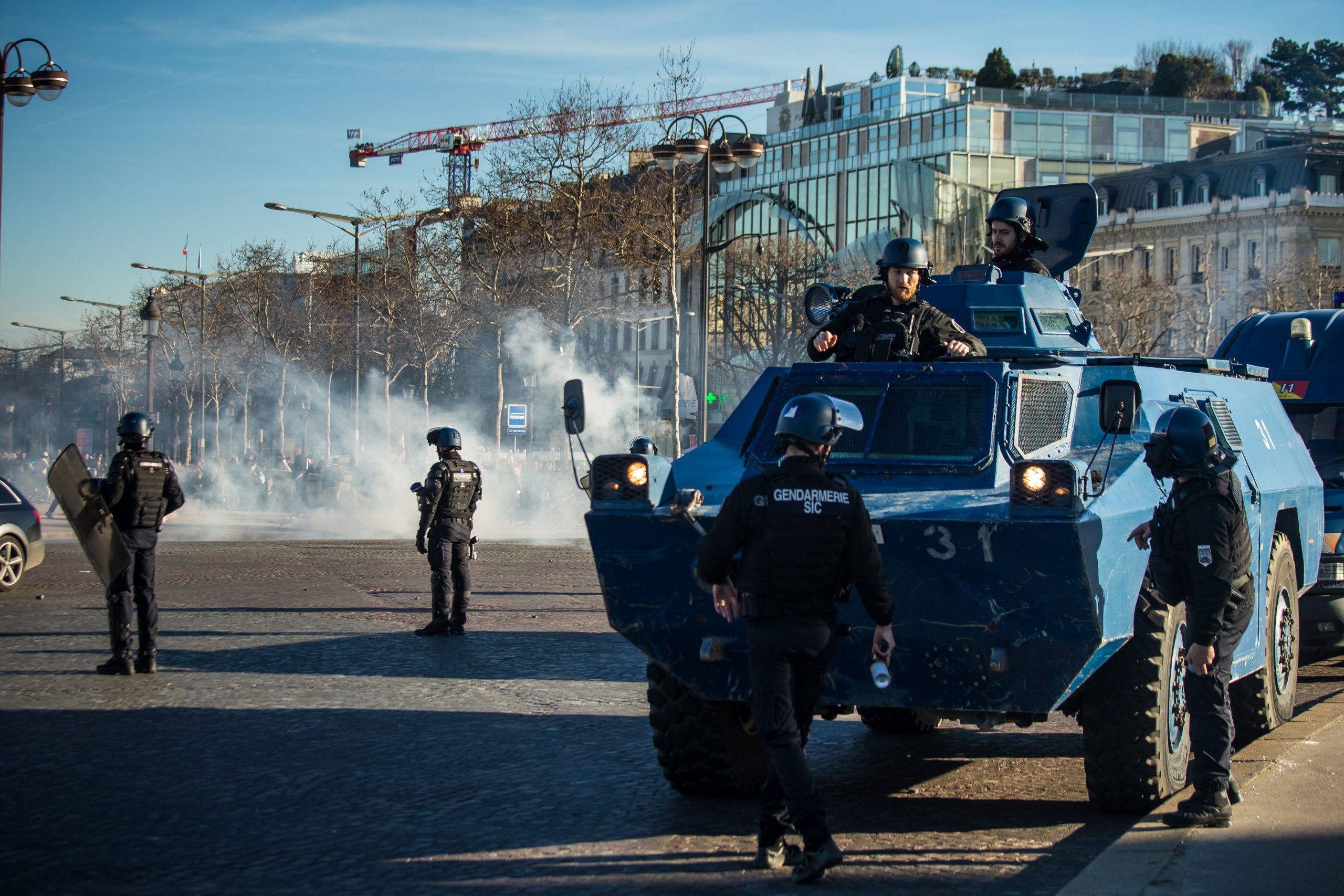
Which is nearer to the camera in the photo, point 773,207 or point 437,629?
point 437,629

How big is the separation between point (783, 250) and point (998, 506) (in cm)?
5707

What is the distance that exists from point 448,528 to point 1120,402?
25.5 ft

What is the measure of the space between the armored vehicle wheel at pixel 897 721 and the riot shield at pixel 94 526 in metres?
5.36

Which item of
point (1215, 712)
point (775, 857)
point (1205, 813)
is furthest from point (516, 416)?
point (775, 857)

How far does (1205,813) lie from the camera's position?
20.6ft

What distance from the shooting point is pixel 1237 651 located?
24.7 ft

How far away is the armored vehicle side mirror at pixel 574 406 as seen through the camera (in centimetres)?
796

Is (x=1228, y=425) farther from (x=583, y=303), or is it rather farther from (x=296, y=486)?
(x=296, y=486)

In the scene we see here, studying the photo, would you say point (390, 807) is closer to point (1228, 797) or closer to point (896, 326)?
point (896, 326)

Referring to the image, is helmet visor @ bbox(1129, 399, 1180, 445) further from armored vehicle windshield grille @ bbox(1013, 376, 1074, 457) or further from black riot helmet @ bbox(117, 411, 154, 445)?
black riot helmet @ bbox(117, 411, 154, 445)

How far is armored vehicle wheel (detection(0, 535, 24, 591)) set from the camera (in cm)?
1731

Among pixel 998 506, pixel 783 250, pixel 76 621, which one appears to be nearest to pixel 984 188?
pixel 783 250

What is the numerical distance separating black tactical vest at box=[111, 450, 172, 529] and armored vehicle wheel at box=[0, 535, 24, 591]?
7.34 m

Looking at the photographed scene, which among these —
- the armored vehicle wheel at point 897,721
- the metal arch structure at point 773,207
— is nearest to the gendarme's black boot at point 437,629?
the armored vehicle wheel at point 897,721
